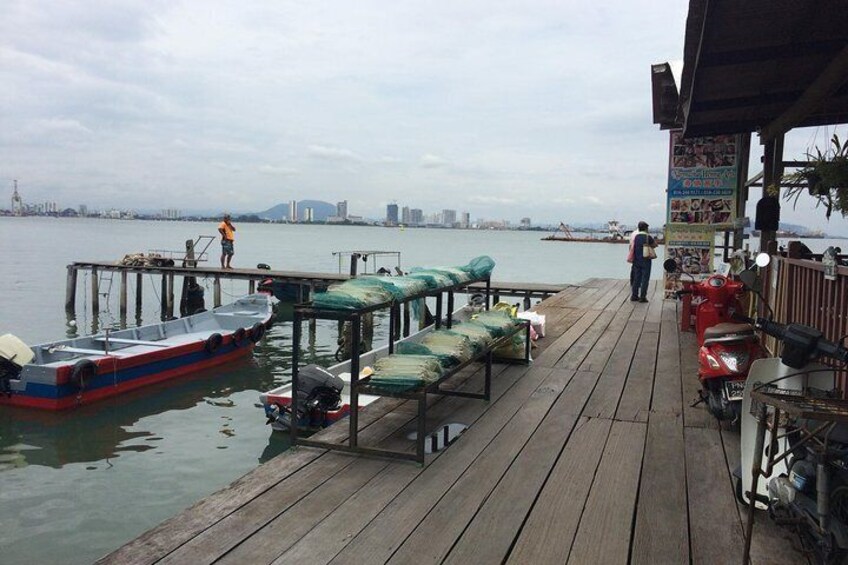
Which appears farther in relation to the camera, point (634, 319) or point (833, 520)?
point (634, 319)

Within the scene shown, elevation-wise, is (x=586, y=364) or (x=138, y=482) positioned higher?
(x=586, y=364)

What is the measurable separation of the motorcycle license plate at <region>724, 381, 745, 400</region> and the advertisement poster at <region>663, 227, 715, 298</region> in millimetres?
6566

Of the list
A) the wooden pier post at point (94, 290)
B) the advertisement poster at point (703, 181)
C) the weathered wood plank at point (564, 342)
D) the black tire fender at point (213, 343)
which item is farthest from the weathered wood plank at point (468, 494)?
the wooden pier post at point (94, 290)

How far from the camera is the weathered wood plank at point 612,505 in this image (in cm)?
242

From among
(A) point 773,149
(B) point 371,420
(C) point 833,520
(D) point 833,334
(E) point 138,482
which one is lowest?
(E) point 138,482

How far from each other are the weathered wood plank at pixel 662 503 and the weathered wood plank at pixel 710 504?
0.12 ft

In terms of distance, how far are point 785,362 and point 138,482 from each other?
6.34m

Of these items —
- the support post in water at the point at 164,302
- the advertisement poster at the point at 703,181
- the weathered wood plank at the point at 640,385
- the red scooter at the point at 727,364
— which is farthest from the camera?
the support post in water at the point at 164,302

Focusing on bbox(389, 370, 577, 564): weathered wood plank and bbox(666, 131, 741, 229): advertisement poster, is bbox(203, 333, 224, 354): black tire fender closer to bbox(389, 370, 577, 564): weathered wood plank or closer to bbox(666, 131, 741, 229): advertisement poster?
bbox(666, 131, 741, 229): advertisement poster

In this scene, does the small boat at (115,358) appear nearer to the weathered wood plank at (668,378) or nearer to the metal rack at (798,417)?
the weathered wood plank at (668,378)

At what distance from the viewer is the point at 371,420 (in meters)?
4.12

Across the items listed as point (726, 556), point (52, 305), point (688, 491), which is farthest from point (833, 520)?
point (52, 305)

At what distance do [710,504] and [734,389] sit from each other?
3.26 ft

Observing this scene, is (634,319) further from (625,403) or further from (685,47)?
(685,47)
